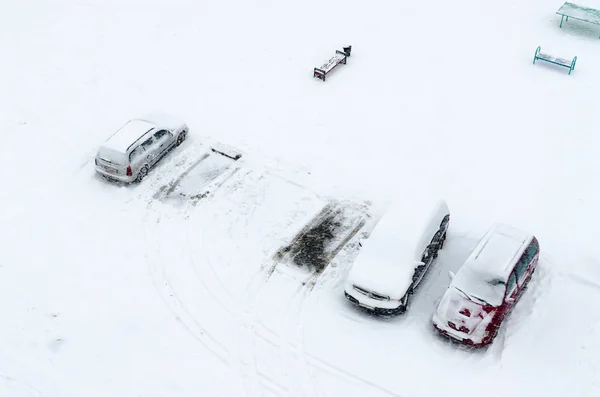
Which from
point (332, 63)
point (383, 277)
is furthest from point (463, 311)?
point (332, 63)

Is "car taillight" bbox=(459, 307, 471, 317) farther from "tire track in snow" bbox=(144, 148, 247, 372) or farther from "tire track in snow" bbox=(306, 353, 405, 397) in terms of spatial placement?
"tire track in snow" bbox=(144, 148, 247, 372)

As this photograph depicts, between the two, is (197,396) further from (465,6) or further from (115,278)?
(465,6)

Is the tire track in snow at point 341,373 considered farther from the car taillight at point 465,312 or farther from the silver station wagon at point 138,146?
the silver station wagon at point 138,146

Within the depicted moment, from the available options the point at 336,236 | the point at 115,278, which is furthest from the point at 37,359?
the point at 336,236

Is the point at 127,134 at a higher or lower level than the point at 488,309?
higher

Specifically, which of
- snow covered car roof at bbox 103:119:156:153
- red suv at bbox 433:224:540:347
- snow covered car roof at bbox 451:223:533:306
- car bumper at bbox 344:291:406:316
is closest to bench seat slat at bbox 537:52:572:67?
snow covered car roof at bbox 451:223:533:306

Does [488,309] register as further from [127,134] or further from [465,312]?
[127,134]
